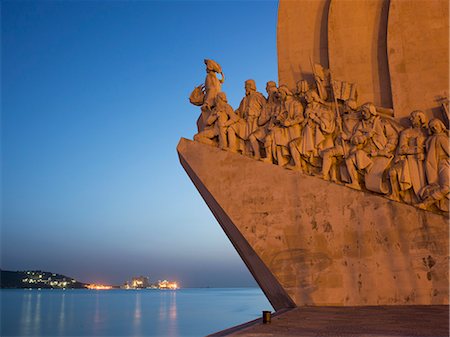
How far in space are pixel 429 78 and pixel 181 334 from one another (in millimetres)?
8676

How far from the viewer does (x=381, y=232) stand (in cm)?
668

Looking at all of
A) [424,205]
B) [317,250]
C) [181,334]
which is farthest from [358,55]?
[181,334]

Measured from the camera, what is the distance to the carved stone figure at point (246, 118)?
8.01 meters

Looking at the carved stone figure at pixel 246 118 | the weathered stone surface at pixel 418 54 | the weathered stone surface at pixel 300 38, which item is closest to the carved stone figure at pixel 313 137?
the carved stone figure at pixel 246 118

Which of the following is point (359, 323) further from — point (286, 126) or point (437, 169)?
point (286, 126)

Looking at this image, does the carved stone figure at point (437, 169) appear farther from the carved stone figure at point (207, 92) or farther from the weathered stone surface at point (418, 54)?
the carved stone figure at point (207, 92)

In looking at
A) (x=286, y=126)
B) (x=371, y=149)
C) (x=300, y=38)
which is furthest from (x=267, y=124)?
(x=300, y=38)

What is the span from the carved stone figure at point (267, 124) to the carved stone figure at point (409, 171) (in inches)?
81.2

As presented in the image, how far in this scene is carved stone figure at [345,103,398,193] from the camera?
6977 millimetres

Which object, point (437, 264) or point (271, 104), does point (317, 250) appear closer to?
point (437, 264)

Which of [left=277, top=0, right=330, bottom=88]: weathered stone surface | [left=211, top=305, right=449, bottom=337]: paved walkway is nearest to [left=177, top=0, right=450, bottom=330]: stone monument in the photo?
[left=277, top=0, right=330, bottom=88]: weathered stone surface

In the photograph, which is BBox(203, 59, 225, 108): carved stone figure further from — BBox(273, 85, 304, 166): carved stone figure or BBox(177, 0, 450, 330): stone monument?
BBox(273, 85, 304, 166): carved stone figure

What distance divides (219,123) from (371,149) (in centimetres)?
270

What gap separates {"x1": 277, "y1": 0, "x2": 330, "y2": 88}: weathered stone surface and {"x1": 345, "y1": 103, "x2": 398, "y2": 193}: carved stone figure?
7.61 feet
